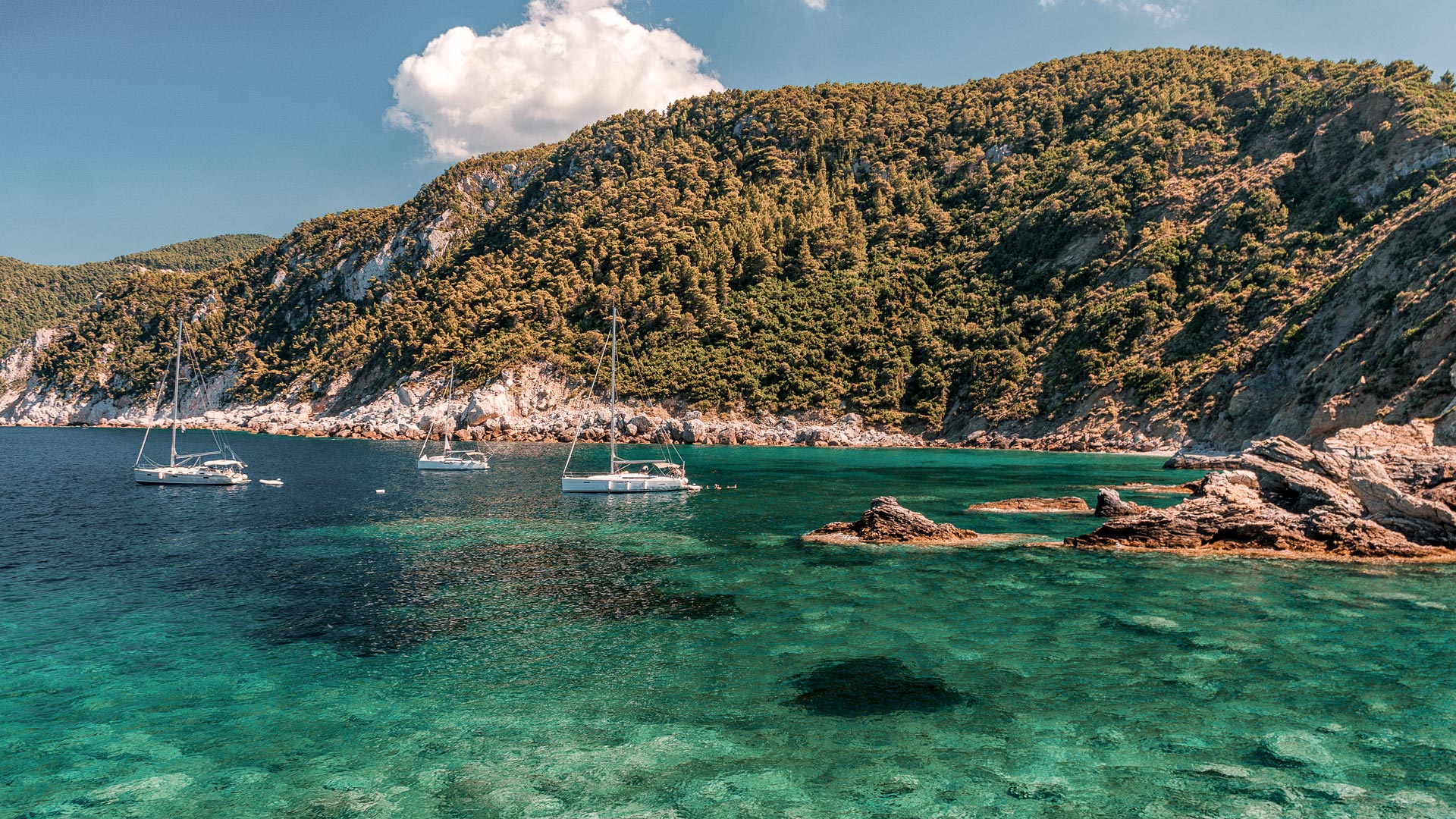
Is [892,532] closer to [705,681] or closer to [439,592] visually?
[705,681]

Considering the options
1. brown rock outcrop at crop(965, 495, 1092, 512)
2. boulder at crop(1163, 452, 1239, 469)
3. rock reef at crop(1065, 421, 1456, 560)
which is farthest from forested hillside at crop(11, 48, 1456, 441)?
brown rock outcrop at crop(965, 495, 1092, 512)

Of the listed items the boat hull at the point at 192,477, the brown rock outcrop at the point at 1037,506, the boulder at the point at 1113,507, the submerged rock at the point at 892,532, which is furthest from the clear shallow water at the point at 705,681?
the boat hull at the point at 192,477

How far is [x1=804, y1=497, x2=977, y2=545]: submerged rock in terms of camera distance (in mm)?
32125

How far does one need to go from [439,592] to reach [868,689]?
15.4 metres

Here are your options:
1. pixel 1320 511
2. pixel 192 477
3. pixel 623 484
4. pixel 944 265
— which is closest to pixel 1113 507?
pixel 1320 511

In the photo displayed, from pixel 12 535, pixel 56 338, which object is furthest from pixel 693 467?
pixel 56 338

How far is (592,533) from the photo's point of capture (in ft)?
118

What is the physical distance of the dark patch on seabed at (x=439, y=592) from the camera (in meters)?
19.6

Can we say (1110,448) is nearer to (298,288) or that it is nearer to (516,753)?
(516,753)

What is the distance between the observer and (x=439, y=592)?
78.5ft

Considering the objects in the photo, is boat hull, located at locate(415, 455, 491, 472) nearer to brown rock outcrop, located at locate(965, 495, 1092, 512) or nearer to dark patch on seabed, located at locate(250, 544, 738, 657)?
dark patch on seabed, located at locate(250, 544, 738, 657)

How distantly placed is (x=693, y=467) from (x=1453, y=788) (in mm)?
63536

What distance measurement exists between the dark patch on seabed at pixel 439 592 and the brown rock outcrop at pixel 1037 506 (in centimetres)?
2255

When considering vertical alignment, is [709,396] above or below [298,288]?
below
